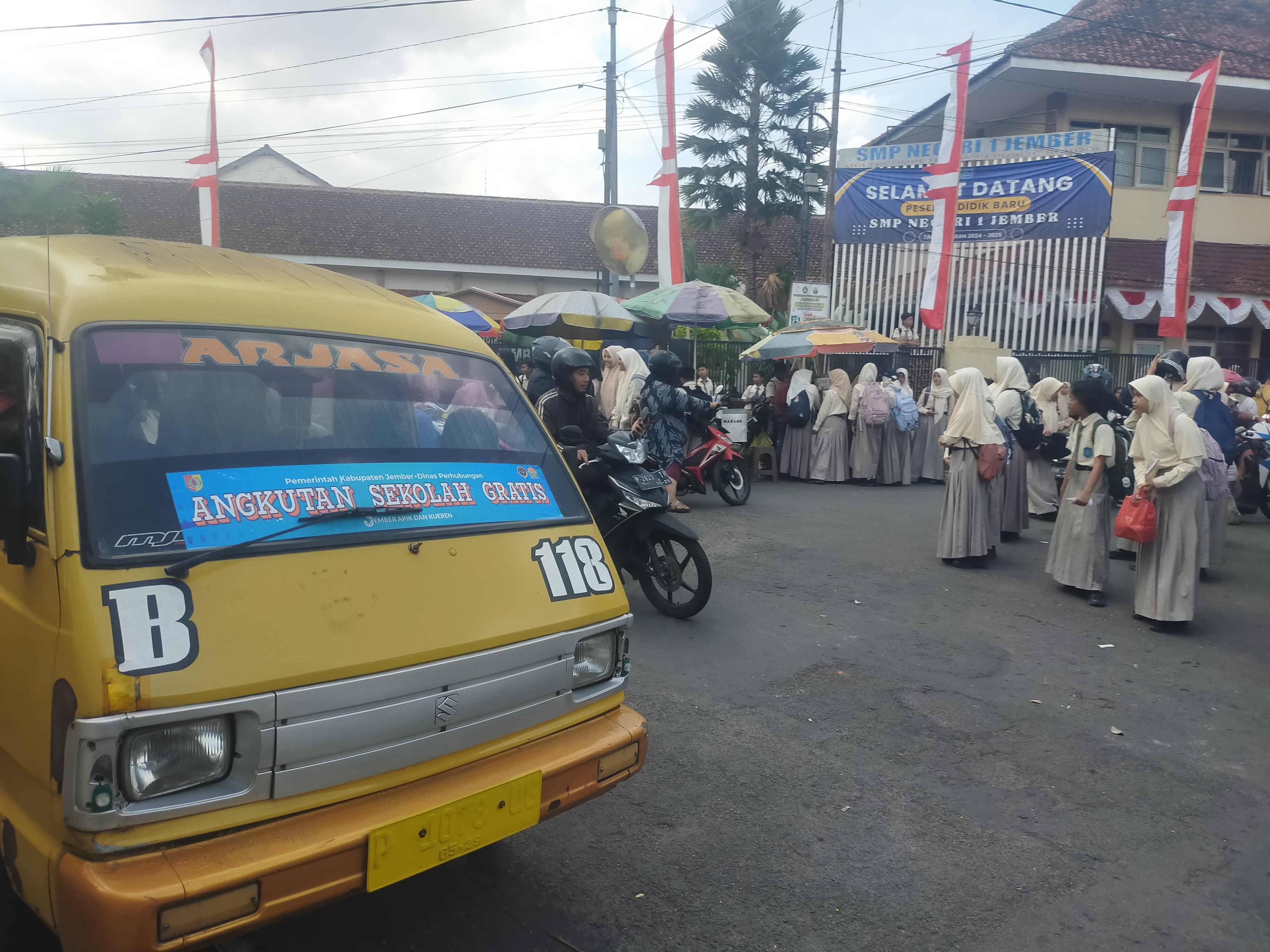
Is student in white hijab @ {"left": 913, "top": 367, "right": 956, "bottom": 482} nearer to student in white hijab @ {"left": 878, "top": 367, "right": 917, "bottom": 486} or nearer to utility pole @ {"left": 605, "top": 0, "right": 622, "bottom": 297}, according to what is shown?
student in white hijab @ {"left": 878, "top": 367, "right": 917, "bottom": 486}

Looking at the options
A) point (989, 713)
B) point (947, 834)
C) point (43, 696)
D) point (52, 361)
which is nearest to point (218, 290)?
point (52, 361)

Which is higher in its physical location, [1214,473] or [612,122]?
[612,122]

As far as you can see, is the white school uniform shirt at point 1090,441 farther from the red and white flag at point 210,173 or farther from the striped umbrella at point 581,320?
the red and white flag at point 210,173

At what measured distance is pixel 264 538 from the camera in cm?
242

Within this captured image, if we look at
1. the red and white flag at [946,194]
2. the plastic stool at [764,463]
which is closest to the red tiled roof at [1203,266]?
the red and white flag at [946,194]

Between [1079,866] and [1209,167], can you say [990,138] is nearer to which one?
[1209,167]

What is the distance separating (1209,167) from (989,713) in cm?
2036

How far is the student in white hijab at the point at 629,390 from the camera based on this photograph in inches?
408

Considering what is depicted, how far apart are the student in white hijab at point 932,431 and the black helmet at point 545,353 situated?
7672 millimetres

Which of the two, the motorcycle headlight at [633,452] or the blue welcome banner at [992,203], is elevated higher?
the blue welcome banner at [992,203]

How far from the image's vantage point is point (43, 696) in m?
2.14

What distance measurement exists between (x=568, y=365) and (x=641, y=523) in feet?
3.97

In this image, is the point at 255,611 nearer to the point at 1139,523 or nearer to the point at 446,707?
the point at 446,707

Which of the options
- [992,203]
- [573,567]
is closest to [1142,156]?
[992,203]
